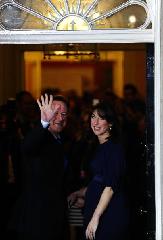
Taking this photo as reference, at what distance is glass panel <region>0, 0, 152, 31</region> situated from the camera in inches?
201

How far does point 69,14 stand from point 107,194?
1.40m

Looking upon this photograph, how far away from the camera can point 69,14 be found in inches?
201

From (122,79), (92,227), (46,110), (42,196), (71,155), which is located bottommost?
(92,227)

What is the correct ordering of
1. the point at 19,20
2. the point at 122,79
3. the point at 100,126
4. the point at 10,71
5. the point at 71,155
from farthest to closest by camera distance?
the point at 122,79
the point at 10,71
the point at 71,155
the point at 100,126
the point at 19,20

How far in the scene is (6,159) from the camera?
21.5 feet

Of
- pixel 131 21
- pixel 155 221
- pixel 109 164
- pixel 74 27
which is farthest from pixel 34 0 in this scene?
pixel 155 221

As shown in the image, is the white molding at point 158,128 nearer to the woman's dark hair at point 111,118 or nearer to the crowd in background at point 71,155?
the woman's dark hair at point 111,118

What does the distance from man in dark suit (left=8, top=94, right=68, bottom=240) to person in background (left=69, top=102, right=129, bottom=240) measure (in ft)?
0.81

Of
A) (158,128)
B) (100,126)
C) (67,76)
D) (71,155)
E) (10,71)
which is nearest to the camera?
(158,128)

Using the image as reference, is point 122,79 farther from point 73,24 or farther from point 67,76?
point 73,24

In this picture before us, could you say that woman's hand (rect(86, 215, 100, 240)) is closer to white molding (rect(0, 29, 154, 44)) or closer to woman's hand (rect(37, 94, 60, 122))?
woman's hand (rect(37, 94, 60, 122))

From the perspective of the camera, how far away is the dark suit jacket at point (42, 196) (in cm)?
520

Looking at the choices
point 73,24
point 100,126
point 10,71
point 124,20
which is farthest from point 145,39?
point 10,71

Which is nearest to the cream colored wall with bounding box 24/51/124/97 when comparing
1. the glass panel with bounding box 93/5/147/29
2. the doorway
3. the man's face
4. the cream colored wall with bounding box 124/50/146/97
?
the doorway
